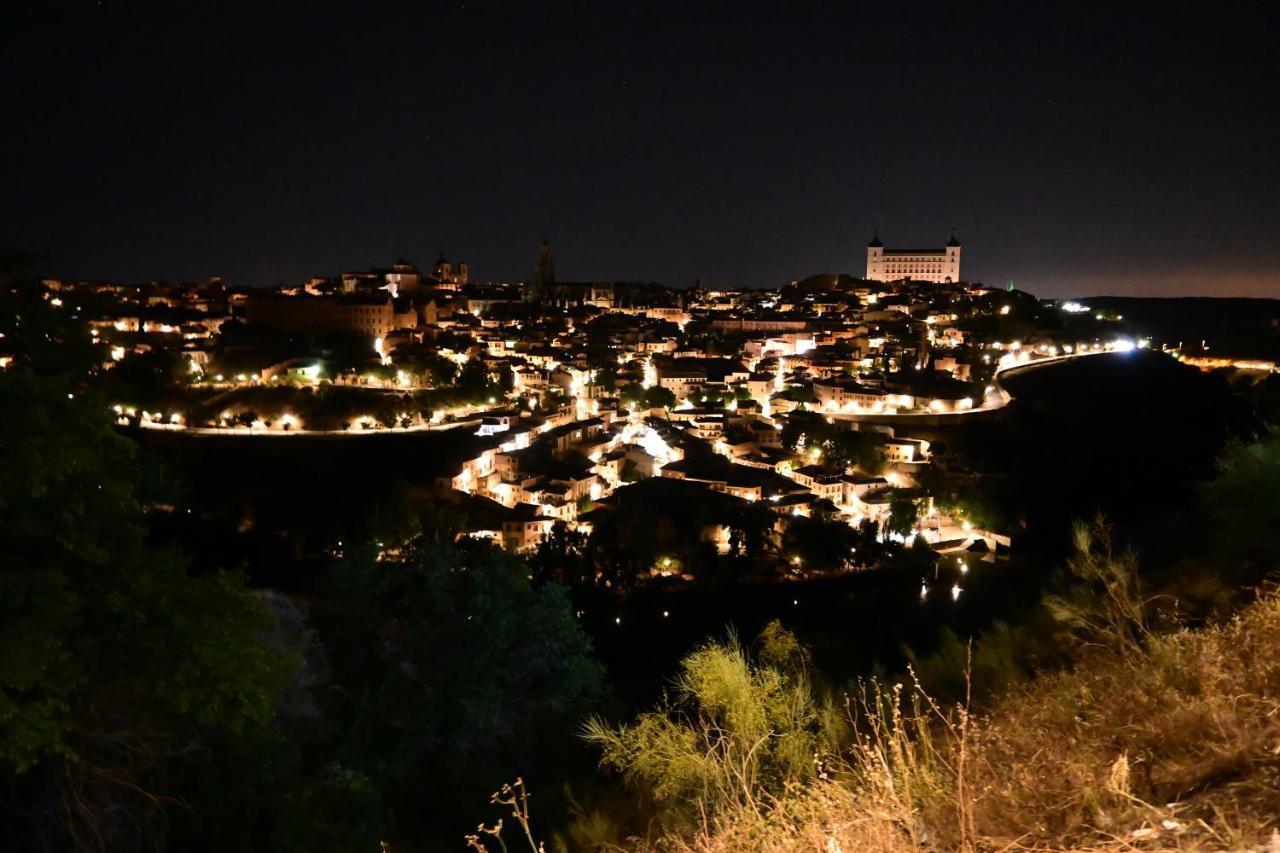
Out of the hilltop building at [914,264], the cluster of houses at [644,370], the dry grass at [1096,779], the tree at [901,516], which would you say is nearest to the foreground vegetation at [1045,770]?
the dry grass at [1096,779]

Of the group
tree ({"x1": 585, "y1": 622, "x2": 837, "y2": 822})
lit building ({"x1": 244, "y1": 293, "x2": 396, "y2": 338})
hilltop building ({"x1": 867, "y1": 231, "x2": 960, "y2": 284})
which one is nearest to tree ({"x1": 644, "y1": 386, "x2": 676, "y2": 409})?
lit building ({"x1": 244, "y1": 293, "x2": 396, "y2": 338})

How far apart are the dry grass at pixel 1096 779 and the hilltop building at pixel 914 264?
7516cm

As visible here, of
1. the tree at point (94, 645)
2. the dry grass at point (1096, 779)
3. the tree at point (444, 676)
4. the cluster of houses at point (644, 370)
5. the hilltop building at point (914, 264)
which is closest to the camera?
the dry grass at point (1096, 779)

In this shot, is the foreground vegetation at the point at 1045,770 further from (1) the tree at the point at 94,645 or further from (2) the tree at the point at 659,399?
(2) the tree at the point at 659,399

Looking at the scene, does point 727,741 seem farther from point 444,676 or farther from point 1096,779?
point 444,676

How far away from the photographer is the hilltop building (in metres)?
74.2

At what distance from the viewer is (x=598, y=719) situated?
6.31 m

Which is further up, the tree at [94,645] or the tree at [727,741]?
the tree at [94,645]

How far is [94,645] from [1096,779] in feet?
13.4

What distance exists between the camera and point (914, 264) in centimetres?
7556

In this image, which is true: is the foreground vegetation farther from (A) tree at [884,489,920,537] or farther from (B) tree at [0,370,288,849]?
(A) tree at [884,489,920,537]

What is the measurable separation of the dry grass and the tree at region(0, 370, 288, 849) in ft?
7.75

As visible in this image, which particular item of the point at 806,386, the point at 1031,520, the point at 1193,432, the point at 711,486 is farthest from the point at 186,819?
the point at 1193,432

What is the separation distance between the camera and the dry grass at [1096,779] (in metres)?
1.89
